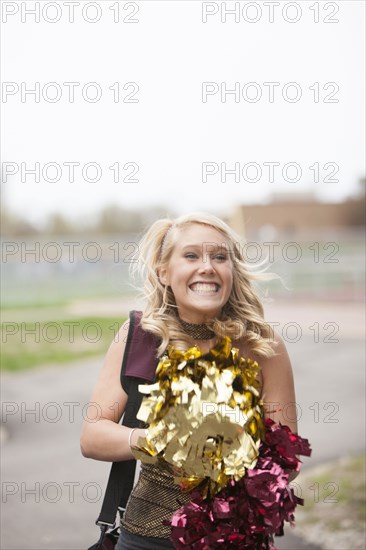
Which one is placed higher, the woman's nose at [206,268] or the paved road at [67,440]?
the woman's nose at [206,268]

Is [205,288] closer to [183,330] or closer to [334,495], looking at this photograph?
[183,330]

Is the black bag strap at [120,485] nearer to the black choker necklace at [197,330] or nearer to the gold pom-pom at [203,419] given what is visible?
the black choker necklace at [197,330]

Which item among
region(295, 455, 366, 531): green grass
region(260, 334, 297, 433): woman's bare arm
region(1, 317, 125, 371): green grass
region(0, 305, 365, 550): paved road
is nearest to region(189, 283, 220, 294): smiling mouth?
region(260, 334, 297, 433): woman's bare arm

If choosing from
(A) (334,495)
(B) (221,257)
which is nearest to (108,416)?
(B) (221,257)

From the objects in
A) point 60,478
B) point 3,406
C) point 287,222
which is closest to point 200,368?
point 60,478

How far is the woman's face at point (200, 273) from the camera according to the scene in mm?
2043

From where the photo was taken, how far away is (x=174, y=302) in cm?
218

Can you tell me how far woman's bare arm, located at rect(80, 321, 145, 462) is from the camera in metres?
1.96

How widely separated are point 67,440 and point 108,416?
608 centimetres

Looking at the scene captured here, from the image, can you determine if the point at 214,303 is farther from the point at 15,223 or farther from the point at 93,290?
the point at 15,223

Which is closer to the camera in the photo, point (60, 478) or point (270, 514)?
point (270, 514)

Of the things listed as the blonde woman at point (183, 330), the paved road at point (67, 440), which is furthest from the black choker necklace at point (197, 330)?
the paved road at point (67, 440)

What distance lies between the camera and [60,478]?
634cm

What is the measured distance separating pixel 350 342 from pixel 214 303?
16.1 m
